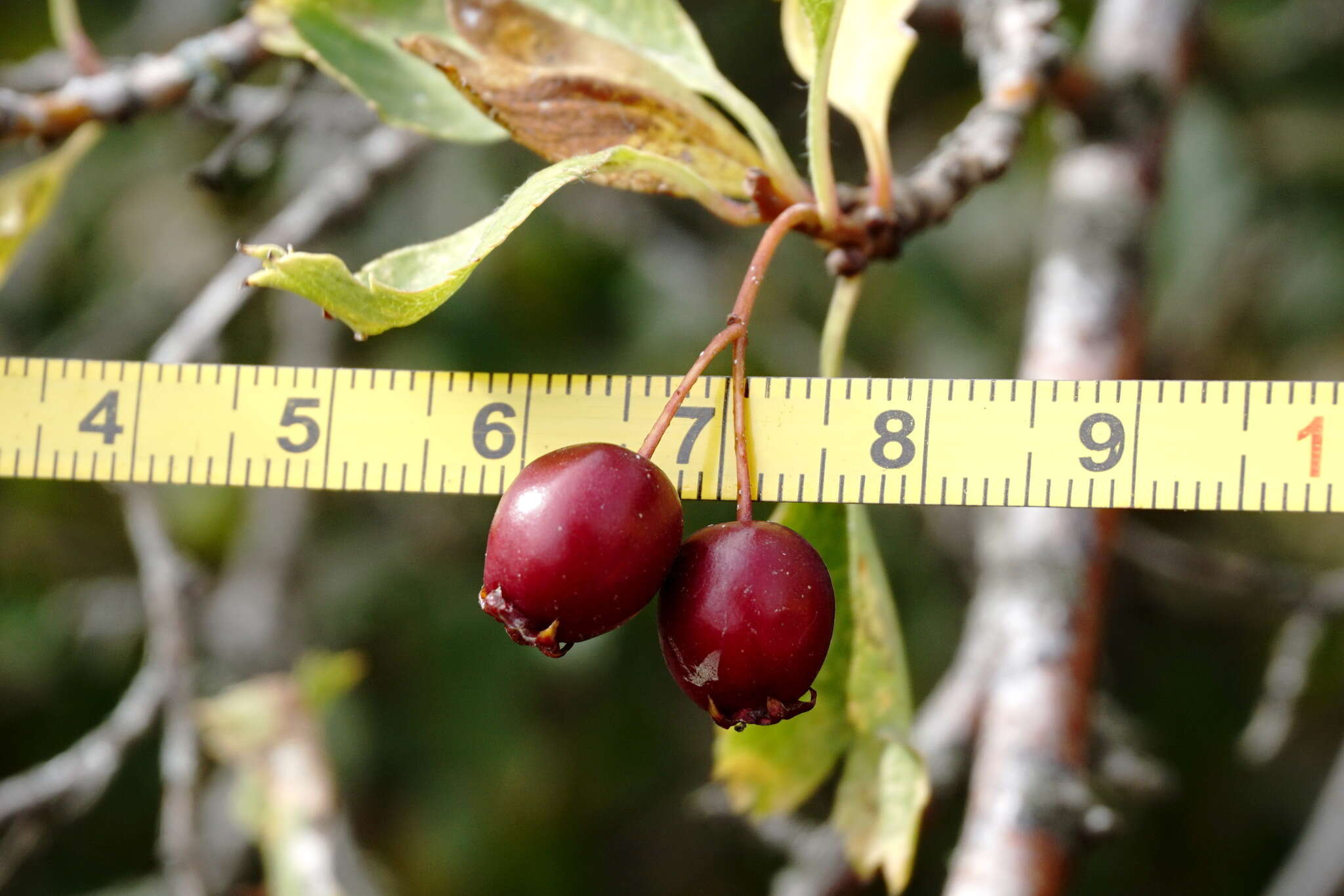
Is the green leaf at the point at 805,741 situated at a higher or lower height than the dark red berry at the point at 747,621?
lower

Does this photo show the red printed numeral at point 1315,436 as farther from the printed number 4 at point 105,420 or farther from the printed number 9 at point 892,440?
the printed number 4 at point 105,420

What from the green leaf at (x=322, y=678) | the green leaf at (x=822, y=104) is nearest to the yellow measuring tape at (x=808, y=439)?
the green leaf at (x=822, y=104)

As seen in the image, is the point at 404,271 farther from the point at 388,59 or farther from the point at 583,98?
the point at 388,59

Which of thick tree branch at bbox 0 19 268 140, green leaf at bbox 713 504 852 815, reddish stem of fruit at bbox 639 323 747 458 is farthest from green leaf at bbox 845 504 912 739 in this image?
thick tree branch at bbox 0 19 268 140

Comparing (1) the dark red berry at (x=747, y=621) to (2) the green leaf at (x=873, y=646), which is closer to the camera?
(1) the dark red berry at (x=747, y=621)

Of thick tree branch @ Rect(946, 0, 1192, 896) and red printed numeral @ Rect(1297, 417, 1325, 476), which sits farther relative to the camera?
thick tree branch @ Rect(946, 0, 1192, 896)

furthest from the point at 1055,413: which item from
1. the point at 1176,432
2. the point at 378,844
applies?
the point at 378,844

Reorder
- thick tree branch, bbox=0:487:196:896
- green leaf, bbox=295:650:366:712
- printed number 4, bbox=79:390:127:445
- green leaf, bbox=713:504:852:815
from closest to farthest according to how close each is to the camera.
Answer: green leaf, bbox=713:504:852:815, printed number 4, bbox=79:390:127:445, thick tree branch, bbox=0:487:196:896, green leaf, bbox=295:650:366:712

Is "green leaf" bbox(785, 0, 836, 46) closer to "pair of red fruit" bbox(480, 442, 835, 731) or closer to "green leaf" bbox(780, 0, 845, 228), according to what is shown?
"green leaf" bbox(780, 0, 845, 228)
